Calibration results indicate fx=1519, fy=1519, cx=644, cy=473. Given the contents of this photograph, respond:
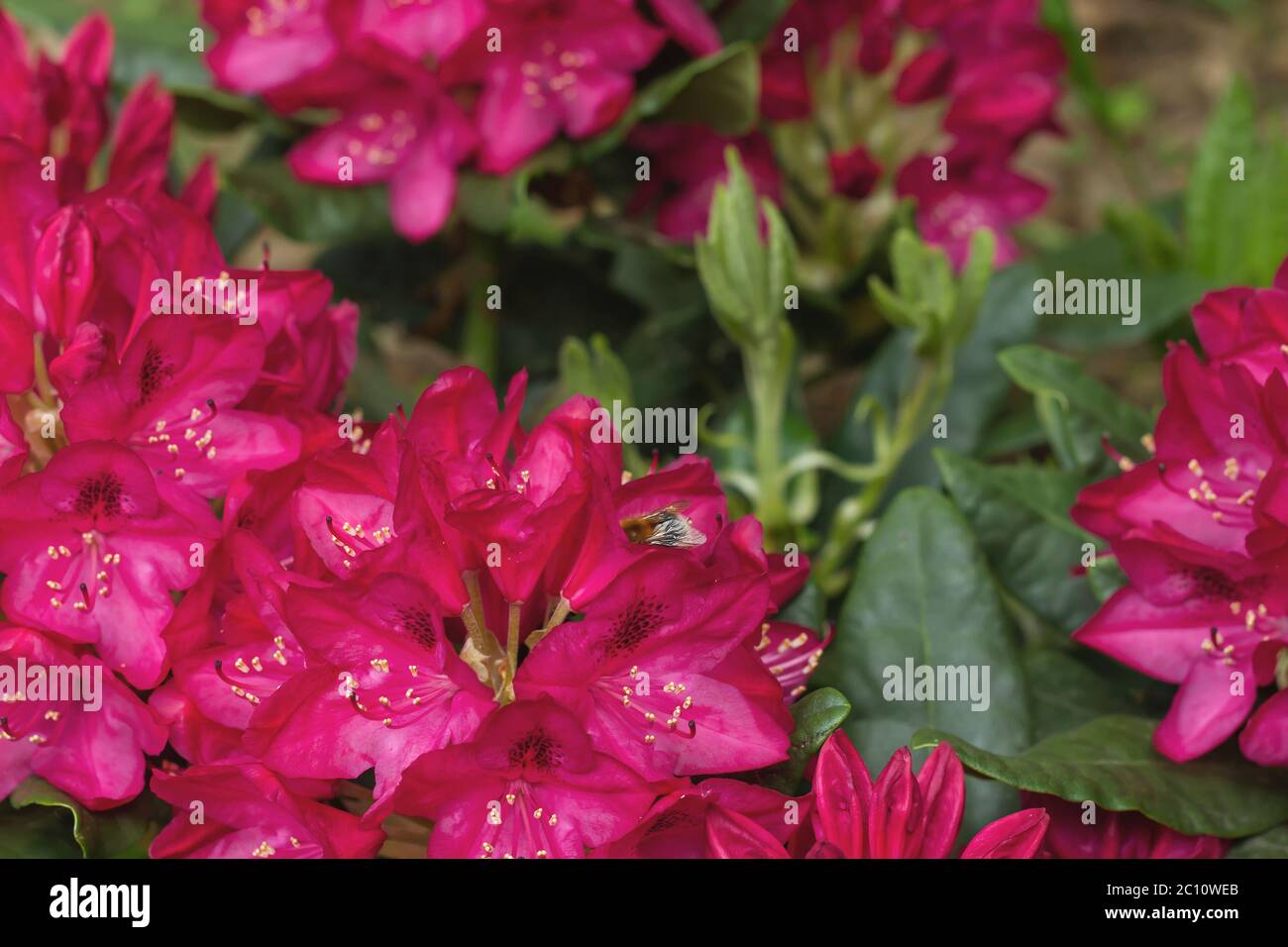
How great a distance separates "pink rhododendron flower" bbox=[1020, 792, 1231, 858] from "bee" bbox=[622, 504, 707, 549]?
0.35 metres

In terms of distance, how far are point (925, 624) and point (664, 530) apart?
0.33m

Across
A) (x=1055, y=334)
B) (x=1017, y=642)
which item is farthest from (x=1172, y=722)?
(x=1055, y=334)

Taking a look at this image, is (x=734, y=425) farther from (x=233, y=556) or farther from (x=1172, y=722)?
(x=233, y=556)

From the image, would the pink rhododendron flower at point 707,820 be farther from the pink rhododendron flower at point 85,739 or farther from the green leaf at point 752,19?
the green leaf at point 752,19

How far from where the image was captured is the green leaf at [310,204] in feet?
4.91

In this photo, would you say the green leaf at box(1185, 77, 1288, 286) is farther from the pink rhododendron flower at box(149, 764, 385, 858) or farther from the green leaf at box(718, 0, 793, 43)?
the pink rhododendron flower at box(149, 764, 385, 858)

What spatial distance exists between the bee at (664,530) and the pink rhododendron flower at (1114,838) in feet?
1.14

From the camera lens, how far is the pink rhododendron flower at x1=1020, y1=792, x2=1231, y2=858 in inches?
41.4

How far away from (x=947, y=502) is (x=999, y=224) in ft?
1.93

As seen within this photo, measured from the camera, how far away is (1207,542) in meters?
1.04

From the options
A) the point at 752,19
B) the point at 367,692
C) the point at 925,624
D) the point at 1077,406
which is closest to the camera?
the point at 367,692

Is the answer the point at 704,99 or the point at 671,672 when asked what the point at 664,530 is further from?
the point at 704,99

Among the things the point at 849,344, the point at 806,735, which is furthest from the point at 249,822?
the point at 849,344

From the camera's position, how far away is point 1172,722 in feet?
3.48
